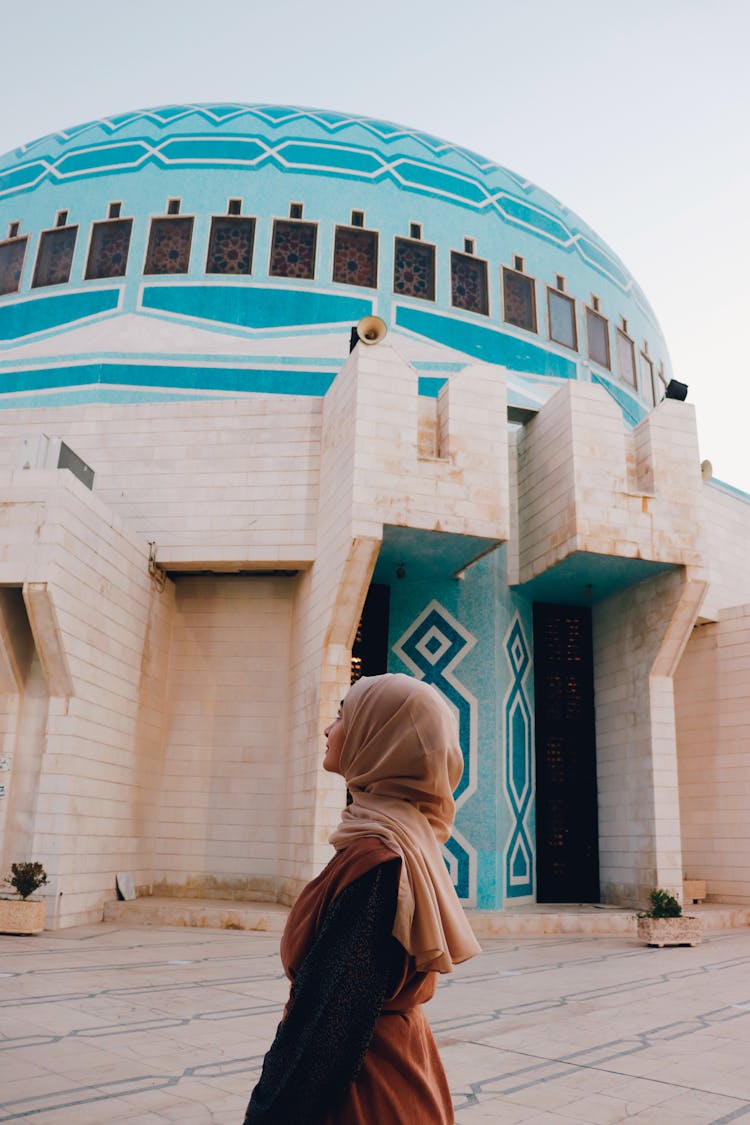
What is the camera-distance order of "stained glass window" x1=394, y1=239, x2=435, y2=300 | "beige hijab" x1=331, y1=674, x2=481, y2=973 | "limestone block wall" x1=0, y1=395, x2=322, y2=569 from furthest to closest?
1. "stained glass window" x1=394, y1=239, x2=435, y2=300
2. "limestone block wall" x1=0, y1=395, x2=322, y2=569
3. "beige hijab" x1=331, y1=674, x2=481, y2=973

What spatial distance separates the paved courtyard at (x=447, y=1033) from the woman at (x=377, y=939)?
0.09 metres

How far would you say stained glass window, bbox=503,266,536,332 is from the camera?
1258 centimetres

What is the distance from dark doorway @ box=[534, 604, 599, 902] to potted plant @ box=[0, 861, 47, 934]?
17.5 feet

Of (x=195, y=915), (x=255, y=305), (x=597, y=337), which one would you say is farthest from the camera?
(x=597, y=337)

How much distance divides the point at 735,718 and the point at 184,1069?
29.0 feet

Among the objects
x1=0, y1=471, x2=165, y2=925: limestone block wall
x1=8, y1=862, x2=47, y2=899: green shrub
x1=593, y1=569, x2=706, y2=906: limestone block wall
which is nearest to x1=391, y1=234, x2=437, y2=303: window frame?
x1=593, y1=569, x2=706, y2=906: limestone block wall

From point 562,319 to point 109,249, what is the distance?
6.43 m

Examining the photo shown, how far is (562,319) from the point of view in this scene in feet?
43.1

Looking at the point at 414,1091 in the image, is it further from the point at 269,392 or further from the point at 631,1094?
the point at 269,392

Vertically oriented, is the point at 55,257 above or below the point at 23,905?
above

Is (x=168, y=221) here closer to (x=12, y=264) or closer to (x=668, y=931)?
(x=12, y=264)

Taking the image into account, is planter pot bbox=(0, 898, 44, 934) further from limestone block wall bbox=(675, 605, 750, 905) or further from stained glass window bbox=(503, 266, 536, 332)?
stained glass window bbox=(503, 266, 536, 332)

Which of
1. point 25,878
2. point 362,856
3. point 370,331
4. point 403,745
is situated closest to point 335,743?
point 403,745

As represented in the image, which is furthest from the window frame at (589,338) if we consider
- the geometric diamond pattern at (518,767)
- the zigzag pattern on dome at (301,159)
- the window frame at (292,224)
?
the geometric diamond pattern at (518,767)
